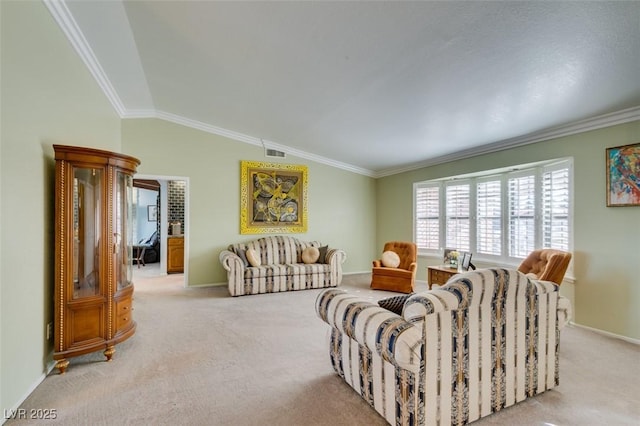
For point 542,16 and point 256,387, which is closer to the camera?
point 542,16

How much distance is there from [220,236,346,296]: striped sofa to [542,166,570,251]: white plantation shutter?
128 inches

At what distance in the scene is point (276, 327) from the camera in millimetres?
3592

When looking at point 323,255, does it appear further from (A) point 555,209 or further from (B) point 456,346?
(B) point 456,346

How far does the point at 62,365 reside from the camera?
250cm

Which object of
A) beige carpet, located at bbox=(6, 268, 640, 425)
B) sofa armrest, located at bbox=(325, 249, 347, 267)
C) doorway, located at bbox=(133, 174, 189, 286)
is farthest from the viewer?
doorway, located at bbox=(133, 174, 189, 286)

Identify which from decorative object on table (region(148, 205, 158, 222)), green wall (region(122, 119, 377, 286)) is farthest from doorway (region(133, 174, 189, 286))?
decorative object on table (region(148, 205, 158, 222))

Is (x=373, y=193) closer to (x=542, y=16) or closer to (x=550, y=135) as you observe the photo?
(x=550, y=135)

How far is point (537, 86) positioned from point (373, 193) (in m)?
4.78

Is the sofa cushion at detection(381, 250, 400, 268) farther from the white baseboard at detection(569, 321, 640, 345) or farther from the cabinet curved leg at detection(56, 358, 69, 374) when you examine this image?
the cabinet curved leg at detection(56, 358, 69, 374)

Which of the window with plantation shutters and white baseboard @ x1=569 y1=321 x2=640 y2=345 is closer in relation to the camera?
white baseboard @ x1=569 y1=321 x2=640 y2=345

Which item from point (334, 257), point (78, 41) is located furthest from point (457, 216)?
point (78, 41)

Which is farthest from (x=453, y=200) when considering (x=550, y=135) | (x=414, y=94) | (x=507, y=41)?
(x=507, y=41)

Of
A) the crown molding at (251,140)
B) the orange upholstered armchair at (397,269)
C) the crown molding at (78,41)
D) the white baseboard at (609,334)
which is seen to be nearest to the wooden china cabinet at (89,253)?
the crown molding at (78,41)

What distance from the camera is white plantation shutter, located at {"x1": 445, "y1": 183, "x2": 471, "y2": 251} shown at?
5465mm
